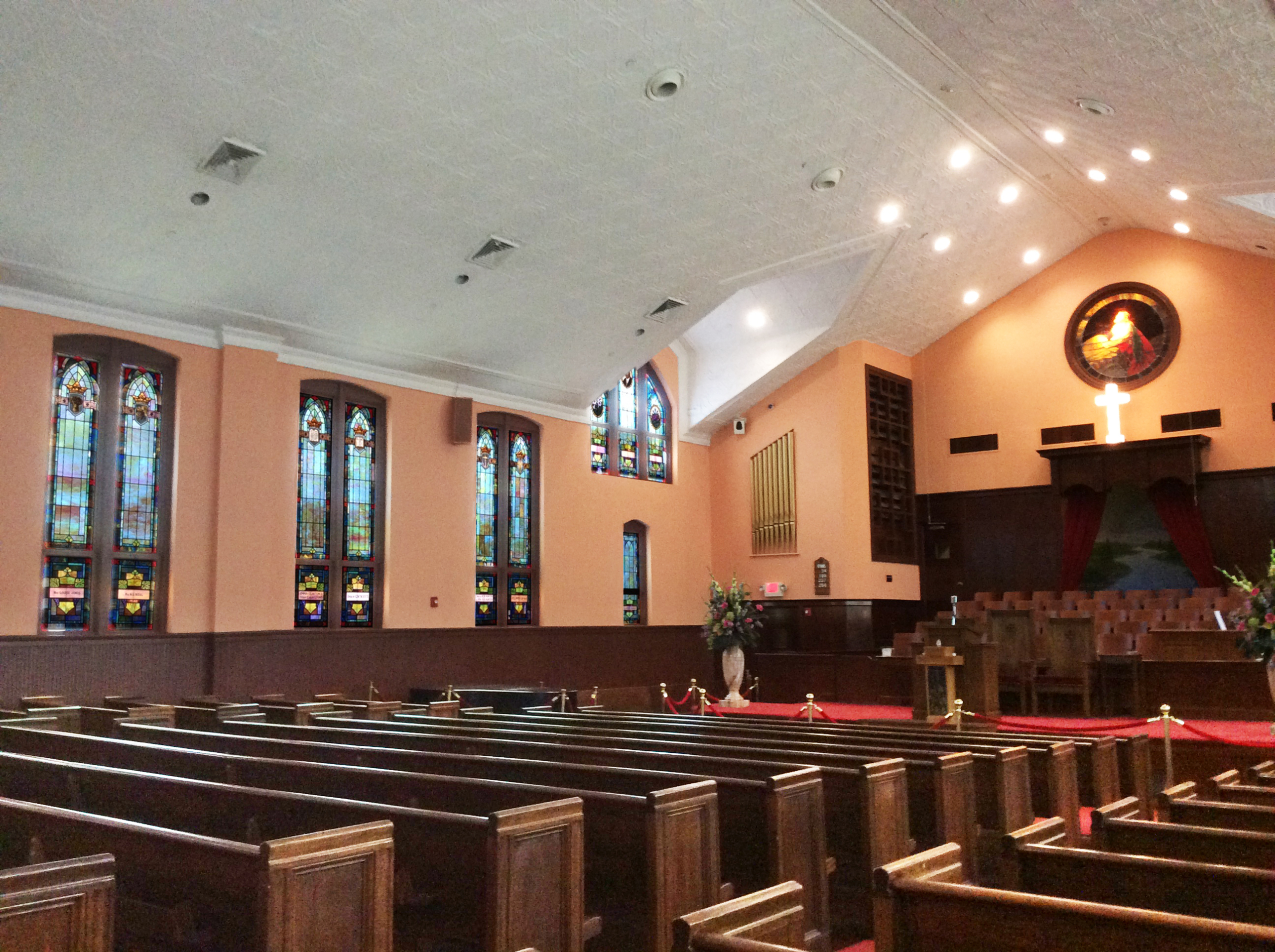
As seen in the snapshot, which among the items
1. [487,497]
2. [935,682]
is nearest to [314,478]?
[487,497]

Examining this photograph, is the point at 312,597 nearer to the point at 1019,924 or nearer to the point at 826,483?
the point at 826,483

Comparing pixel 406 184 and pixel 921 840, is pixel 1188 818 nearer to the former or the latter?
pixel 921 840

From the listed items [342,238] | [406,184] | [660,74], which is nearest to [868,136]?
[660,74]

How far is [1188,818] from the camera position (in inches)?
127

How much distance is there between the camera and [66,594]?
832cm

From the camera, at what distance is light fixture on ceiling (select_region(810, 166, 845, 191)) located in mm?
9523

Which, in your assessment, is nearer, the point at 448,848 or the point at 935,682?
the point at 448,848

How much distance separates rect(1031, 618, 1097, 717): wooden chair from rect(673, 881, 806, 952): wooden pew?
349 inches

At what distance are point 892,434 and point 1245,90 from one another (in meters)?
6.90

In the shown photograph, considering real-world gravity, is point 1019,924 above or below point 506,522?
below

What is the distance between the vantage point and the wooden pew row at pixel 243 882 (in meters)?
2.04

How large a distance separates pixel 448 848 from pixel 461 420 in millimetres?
8671

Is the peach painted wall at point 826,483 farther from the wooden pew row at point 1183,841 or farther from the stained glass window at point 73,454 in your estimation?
the wooden pew row at point 1183,841

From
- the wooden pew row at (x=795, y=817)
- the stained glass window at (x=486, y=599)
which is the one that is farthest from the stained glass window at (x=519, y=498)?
the wooden pew row at (x=795, y=817)
